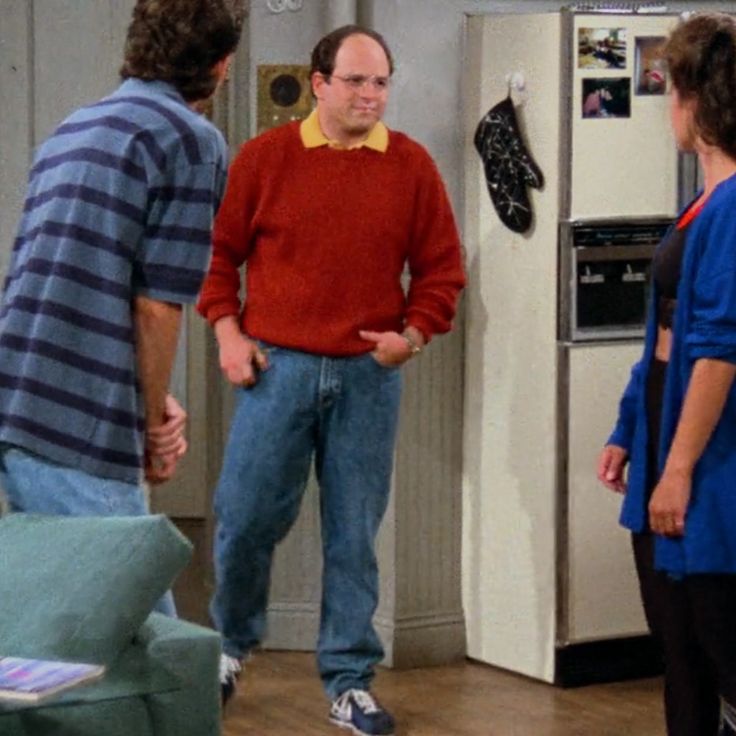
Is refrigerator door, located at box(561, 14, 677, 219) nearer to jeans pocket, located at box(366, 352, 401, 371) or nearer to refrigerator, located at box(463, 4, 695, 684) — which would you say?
refrigerator, located at box(463, 4, 695, 684)

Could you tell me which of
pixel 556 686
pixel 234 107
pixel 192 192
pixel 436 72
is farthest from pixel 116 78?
pixel 192 192

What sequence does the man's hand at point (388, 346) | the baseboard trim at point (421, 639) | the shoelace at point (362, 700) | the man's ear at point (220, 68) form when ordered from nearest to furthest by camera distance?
the man's ear at point (220, 68) → the man's hand at point (388, 346) → the shoelace at point (362, 700) → the baseboard trim at point (421, 639)

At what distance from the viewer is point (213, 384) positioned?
5035 mm

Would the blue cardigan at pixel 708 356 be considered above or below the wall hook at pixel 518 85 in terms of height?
below

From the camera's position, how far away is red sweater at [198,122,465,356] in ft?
13.4

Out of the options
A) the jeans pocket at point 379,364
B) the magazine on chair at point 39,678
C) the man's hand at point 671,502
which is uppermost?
the jeans pocket at point 379,364

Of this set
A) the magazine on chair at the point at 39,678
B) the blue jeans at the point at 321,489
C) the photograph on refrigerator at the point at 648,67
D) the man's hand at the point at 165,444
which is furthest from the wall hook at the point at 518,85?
the magazine on chair at the point at 39,678

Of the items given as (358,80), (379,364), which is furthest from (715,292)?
(358,80)

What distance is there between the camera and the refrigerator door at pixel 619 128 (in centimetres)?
448

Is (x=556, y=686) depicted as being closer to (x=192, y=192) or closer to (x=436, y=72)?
(x=436, y=72)

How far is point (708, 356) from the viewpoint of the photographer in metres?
3.07

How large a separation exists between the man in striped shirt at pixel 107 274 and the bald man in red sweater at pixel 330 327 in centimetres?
114

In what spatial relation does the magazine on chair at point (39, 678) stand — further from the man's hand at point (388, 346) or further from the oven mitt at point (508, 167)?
the oven mitt at point (508, 167)

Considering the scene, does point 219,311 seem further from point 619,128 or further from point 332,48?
point 619,128
